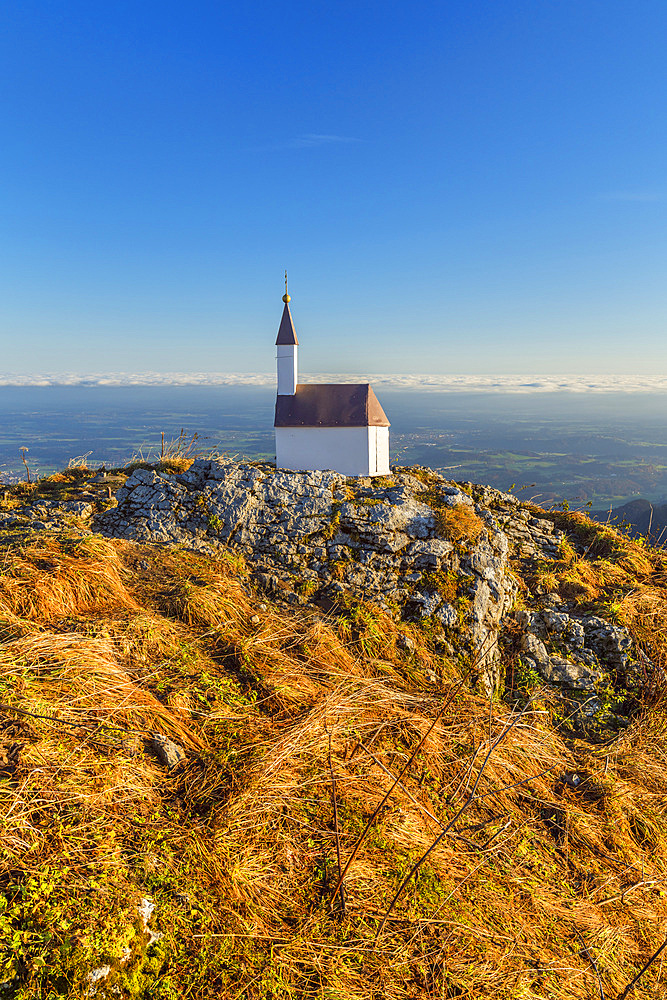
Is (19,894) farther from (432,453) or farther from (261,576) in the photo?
(432,453)

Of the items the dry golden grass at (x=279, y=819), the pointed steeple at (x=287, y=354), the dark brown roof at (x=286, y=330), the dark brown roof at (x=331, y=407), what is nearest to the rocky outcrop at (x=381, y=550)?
the dry golden grass at (x=279, y=819)

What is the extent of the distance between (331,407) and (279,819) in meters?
17.3

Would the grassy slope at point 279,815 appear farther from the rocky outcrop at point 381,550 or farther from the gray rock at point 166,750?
the rocky outcrop at point 381,550

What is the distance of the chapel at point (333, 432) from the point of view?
61.6ft

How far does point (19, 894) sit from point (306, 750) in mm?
2037

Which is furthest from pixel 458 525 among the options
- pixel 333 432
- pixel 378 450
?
pixel 378 450

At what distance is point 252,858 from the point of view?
3092 mm

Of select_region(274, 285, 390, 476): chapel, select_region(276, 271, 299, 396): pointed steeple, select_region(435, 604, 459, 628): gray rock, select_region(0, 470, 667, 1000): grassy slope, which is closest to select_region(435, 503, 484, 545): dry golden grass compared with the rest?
select_region(435, 604, 459, 628): gray rock

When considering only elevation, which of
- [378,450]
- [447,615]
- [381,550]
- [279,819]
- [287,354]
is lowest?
[279,819]

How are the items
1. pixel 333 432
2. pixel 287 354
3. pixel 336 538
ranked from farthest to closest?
1. pixel 287 354
2. pixel 333 432
3. pixel 336 538

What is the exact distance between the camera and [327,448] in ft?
62.1

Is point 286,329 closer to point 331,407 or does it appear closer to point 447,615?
point 331,407

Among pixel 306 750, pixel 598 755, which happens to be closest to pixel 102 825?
pixel 306 750

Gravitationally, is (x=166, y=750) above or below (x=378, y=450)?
below
